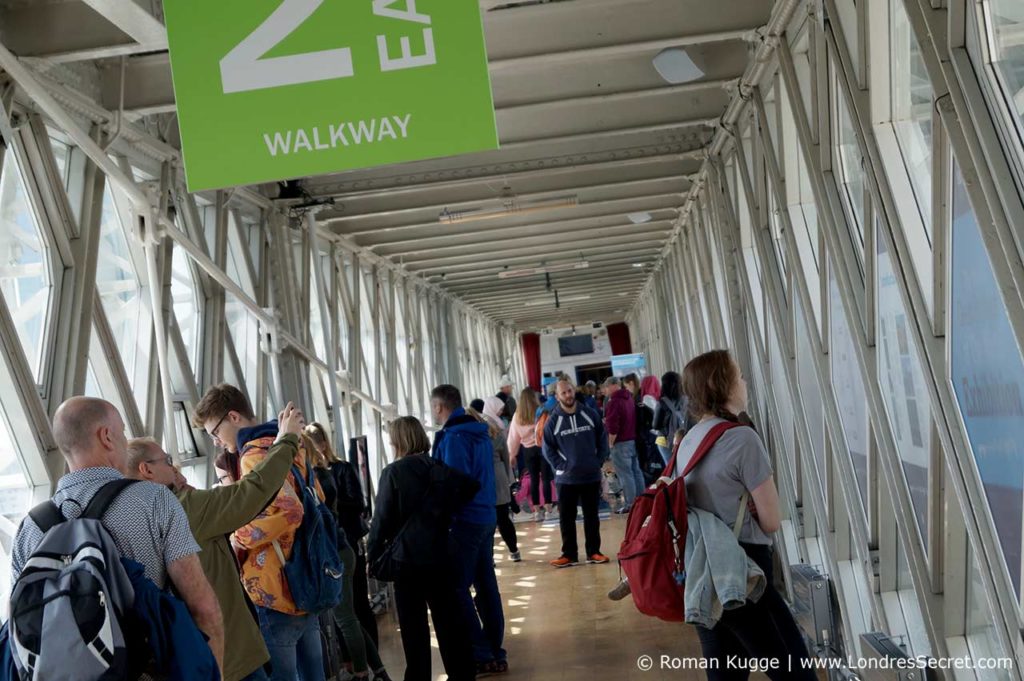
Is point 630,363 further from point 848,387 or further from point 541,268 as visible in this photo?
point 848,387

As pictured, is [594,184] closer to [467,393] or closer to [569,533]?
[569,533]

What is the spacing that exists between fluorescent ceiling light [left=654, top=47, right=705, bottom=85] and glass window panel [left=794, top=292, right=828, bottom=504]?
63.6 inches

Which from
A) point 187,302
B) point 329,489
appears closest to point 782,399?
point 329,489

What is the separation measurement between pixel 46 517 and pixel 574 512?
245 inches

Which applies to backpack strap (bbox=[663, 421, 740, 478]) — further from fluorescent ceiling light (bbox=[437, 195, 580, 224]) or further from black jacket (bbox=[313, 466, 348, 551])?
fluorescent ceiling light (bbox=[437, 195, 580, 224])

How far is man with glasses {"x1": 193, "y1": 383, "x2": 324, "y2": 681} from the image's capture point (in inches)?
144

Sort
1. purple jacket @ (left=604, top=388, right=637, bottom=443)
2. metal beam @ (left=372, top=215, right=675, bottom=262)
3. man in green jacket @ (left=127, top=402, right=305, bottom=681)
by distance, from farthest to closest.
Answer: metal beam @ (left=372, top=215, right=675, bottom=262) < purple jacket @ (left=604, top=388, right=637, bottom=443) < man in green jacket @ (left=127, top=402, right=305, bottom=681)

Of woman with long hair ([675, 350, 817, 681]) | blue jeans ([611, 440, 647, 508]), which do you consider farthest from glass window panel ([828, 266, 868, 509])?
blue jeans ([611, 440, 647, 508])

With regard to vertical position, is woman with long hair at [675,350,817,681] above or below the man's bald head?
below

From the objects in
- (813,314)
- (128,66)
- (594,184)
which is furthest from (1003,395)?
(594,184)

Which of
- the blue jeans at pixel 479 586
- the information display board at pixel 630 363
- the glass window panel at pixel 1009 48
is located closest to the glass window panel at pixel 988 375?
the glass window panel at pixel 1009 48

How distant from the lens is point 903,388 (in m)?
4.26

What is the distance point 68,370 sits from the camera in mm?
4734

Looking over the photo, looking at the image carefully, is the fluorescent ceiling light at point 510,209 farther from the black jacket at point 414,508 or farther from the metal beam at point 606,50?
the black jacket at point 414,508
